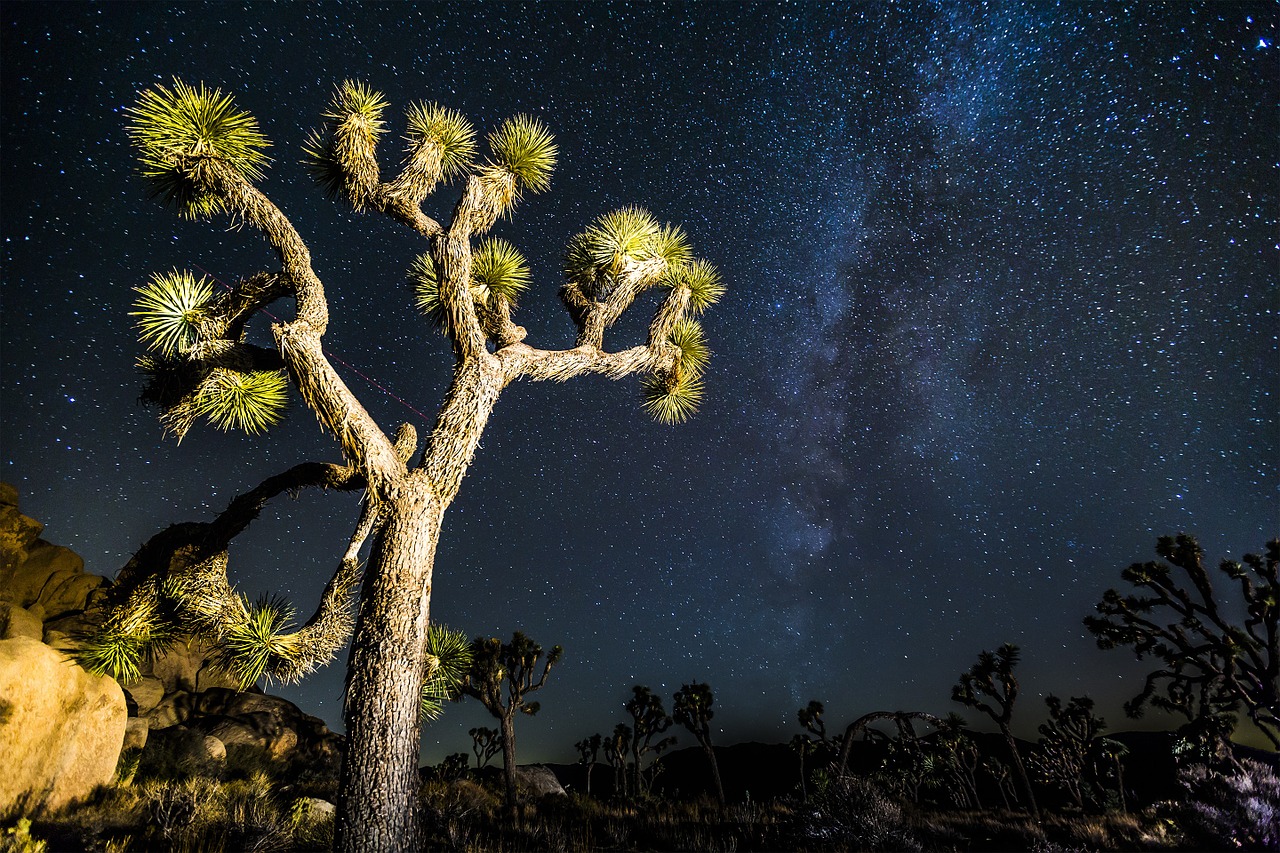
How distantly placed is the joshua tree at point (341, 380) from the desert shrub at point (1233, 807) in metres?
10.4

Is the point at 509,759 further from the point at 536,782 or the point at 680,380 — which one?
the point at 680,380

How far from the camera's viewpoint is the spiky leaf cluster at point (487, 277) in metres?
7.40

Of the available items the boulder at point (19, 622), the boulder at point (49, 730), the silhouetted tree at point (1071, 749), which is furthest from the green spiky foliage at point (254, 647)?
the silhouetted tree at point (1071, 749)

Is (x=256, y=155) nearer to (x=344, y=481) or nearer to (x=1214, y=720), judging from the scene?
(x=344, y=481)

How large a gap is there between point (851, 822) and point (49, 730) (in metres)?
11.3

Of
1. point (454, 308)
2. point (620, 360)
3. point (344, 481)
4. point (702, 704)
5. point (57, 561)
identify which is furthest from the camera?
point (702, 704)

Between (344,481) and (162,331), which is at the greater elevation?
(162,331)

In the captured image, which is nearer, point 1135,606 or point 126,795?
point 126,795

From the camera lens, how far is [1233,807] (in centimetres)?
790

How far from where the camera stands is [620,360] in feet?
22.7

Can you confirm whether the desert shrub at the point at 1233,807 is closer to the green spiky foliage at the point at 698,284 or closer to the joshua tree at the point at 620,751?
the green spiky foliage at the point at 698,284

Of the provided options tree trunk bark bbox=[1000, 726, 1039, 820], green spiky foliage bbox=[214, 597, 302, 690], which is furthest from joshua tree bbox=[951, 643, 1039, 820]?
green spiky foliage bbox=[214, 597, 302, 690]

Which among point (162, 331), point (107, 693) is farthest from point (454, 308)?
point (107, 693)

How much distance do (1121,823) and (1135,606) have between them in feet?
16.1
